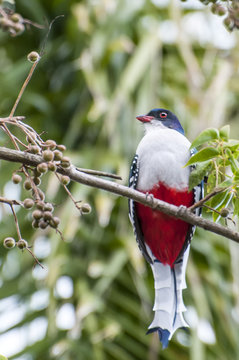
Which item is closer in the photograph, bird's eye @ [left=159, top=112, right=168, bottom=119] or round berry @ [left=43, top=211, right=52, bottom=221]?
round berry @ [left=43, top=211, right=52, bottom=221]

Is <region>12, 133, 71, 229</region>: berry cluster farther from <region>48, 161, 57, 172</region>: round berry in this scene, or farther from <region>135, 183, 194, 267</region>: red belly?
<region>135, 183, 194, 267</region>: red belly

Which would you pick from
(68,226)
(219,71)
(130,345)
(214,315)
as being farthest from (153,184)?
(219,71)

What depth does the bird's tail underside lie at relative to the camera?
2.74 meters

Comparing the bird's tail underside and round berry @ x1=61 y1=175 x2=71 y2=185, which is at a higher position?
round berry @ x1=61 y1=175 x2=71 y2=185

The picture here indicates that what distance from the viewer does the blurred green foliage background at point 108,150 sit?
3783 millimetres

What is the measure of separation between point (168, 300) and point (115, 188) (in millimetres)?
1050

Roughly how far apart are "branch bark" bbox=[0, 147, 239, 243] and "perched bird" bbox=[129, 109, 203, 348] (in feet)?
2.25

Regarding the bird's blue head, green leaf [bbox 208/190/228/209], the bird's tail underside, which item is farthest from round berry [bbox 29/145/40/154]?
the bird's blue head

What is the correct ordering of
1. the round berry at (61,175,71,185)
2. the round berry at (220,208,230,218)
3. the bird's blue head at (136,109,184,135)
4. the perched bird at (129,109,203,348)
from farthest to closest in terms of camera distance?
1. the bird's blue head at (136,109,184,135)
2. the perched bird at (129,109,203,348)
3. the round berry at (220,208,230,218)
4. the round berry at (61,175,71,185)

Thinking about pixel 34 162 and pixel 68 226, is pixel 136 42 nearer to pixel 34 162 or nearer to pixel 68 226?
pixel 68 226

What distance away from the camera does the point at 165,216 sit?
3.18 meters

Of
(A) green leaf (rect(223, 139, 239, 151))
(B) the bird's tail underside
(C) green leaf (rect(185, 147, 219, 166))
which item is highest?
(A) green leaf (rect(223, 139, 239, 151))

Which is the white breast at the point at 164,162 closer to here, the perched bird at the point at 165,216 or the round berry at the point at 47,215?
the perched bird at the point at 165,216

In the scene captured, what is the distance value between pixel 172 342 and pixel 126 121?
1.57 m
